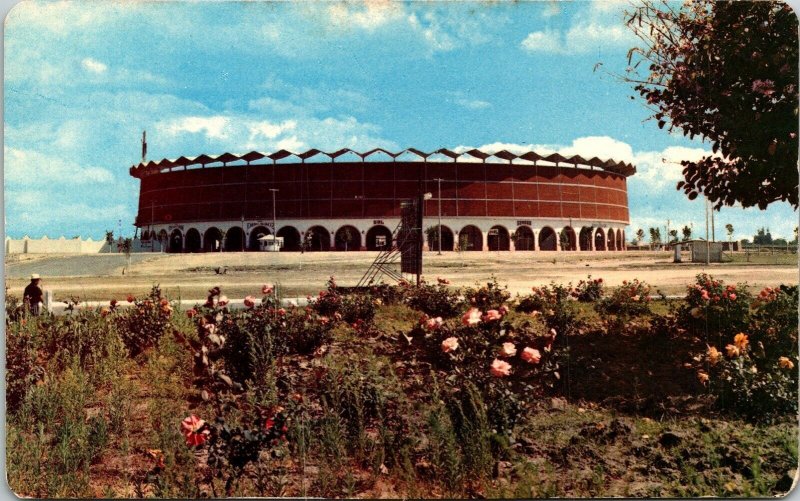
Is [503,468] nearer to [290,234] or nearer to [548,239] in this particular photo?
[290,234]

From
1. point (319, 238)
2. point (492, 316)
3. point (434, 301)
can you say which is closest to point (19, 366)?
point (492, 316)

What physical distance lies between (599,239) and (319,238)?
28.1m

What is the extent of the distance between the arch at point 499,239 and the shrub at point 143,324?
4714 centimetres

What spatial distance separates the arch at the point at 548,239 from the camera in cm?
5066

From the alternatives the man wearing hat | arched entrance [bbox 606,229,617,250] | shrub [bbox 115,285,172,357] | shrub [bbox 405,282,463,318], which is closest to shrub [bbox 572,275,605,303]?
shrub [bbox 405,282,463,318]

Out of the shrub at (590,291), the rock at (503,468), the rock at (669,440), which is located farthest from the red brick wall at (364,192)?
the rock at (503,468)

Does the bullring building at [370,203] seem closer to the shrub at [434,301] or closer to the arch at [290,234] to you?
the arch at [290,234]

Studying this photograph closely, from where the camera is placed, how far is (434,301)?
9008mm

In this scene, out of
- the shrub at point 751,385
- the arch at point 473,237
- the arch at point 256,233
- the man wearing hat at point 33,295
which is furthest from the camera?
the arch at point 473,237

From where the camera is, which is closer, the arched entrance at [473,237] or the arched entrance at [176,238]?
the arched entrance at [176,238]

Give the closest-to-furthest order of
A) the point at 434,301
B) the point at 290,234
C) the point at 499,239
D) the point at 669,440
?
the point at 669,440, the point at 434,301, the point at 290,234, the point at 499,239

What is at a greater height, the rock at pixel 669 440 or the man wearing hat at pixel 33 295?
the man wearing hat at pixel 33 295

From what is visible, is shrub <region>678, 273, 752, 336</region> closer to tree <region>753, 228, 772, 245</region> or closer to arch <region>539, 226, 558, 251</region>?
tree <region>753, 228, 772, 245</region>

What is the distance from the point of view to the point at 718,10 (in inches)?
282
